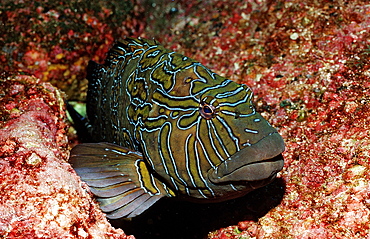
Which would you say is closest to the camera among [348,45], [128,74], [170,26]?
[128,74]

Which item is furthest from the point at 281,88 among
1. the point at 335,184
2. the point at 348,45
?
the point at 335,184

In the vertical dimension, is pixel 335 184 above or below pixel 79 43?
below

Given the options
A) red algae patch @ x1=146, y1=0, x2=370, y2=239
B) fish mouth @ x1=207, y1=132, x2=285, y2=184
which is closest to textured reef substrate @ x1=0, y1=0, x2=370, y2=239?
red algae patch @ x1=146, y1=0, x2=370, y2=239

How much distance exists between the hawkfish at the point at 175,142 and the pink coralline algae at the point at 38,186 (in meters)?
0.43

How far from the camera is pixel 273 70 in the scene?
194 inches

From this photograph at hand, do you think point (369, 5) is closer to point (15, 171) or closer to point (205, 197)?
point (205, 197)

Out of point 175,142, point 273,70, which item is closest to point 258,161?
point 175,142

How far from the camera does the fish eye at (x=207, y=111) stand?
2.99 meters

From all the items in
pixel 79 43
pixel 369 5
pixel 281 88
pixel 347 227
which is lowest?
pixel 347 227

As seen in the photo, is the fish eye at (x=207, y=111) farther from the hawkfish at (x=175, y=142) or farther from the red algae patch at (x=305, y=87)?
the red algae patch at (x=305, y=87)

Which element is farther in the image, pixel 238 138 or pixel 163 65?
pixel 163 65

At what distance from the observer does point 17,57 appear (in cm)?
589

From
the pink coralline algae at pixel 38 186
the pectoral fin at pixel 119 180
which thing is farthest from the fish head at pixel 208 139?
the pink coralline algae at pixel 38 186

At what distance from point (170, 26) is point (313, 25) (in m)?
3.09
